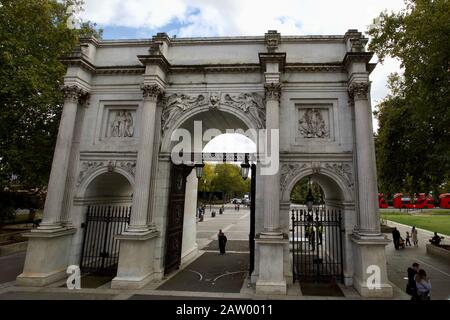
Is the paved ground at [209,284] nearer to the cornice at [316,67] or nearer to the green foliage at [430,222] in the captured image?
the cornice at [316,67]

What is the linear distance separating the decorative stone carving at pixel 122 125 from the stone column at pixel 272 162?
6.37 meters

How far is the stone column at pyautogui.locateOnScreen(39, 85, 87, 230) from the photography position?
10516mm

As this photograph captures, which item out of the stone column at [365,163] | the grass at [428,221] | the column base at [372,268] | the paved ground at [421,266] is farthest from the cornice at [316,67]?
the grass at [428,221]

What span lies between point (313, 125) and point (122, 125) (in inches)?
347

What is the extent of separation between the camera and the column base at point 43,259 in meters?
9.57

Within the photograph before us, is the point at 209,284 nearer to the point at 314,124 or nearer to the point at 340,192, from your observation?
the point at 340,192

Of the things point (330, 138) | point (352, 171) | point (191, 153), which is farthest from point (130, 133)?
point (352, 171)

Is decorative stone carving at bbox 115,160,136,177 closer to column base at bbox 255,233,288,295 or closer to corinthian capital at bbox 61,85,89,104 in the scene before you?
corinthian capital at bbox 61,85,89,104

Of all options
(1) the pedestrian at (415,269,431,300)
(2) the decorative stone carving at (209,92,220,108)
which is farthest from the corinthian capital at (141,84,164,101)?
(1) the pedestrian at (415,269,431,300)

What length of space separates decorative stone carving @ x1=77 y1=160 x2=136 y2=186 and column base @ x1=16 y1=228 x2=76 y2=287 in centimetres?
245

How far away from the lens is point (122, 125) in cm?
1234

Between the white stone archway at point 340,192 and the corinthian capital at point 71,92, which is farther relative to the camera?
Answer: the corinthian capital at point 71,92

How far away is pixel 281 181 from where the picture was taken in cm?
1086
